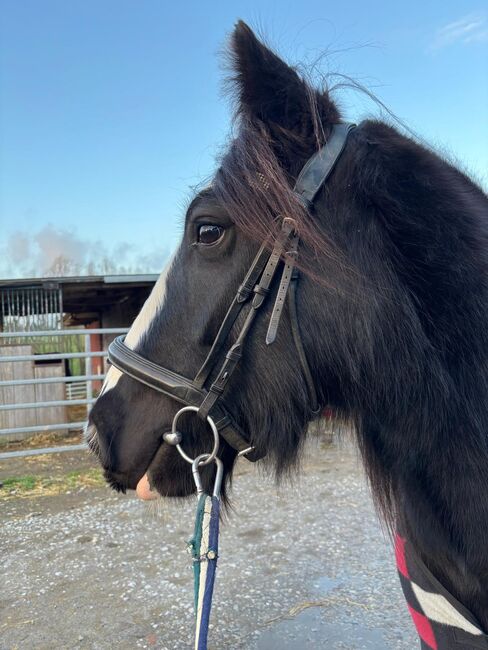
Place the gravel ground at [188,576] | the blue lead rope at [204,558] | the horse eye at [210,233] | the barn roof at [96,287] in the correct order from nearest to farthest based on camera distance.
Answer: the blue lead rope at [204,558] < the horse eye at [210,233] < the gravel ground at [188,576] < the barn roof at [96,287]

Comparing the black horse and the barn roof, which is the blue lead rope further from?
the barn roof

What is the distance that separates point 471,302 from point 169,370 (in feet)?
2.56

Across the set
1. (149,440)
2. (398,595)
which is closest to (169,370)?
(149,440)

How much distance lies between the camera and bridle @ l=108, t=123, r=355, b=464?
1.16 meters

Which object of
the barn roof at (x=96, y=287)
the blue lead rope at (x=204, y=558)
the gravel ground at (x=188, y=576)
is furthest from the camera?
the barn roof at (x=96, y=287)

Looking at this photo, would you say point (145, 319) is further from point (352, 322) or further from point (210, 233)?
point (352, 322)

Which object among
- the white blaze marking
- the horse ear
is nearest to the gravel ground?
the white blaze marking

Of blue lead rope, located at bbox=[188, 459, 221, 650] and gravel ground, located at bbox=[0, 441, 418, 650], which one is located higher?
blue lead rope, located at bbox=[188, 459, 221, 650]

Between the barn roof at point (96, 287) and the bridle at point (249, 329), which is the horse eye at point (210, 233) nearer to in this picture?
the bridle at point (249, 329)

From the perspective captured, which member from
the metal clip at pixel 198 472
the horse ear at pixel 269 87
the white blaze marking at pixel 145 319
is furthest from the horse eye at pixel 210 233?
the metal clip at pixel 198 472

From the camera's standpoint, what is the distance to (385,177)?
117cm

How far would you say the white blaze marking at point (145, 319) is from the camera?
1.29m

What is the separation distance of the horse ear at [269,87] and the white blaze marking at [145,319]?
0.47 metres

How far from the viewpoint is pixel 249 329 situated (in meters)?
1.18
